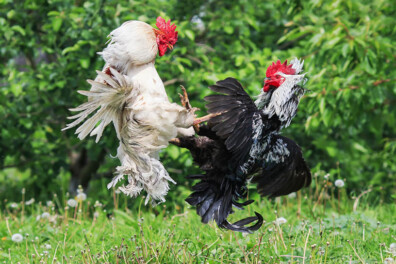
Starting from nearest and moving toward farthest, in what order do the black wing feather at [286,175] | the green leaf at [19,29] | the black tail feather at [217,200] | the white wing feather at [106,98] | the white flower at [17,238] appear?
1. the white wing feather at [106,98]
2. the black tail feather at [217,200]
3. the black wing feather at [286,175]
4. the white flower at [17,238]
5. the green leaf at [19,29]

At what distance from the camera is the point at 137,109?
2307 mm

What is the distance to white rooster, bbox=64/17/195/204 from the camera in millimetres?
2295

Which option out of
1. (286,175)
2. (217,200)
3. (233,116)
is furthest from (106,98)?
(286,175)

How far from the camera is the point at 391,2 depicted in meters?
4.88

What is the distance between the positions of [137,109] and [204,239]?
65.9 inches

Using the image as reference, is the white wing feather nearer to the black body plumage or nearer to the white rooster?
the white rooster

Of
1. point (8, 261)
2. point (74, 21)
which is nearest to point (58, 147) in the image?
point (74, 21)

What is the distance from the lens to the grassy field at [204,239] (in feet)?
10.6

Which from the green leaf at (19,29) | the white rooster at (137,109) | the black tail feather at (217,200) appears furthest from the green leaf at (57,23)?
the black tail feather at (217,200)

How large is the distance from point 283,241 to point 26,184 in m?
3.71

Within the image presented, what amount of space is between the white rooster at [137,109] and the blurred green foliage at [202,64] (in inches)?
67.7

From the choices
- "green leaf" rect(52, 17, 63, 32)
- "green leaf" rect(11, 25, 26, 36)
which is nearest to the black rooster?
"green leaf" rect(52, 17, 63, 32)

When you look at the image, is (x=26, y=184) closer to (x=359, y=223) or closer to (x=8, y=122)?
(x=8, y=122)

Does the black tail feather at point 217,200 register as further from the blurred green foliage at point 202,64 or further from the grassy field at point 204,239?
the blurred green foliage at point 202,64
